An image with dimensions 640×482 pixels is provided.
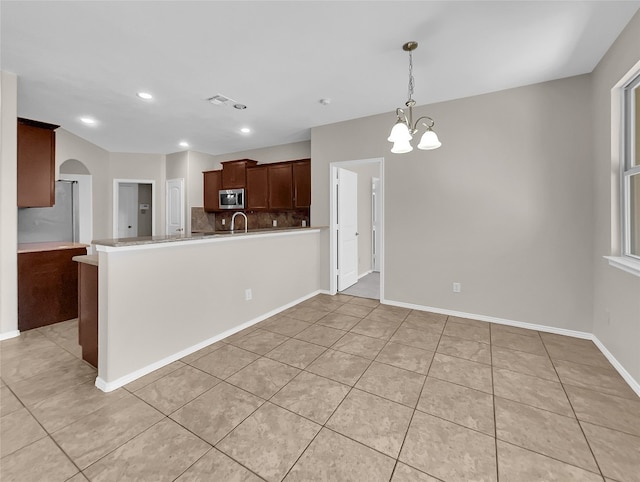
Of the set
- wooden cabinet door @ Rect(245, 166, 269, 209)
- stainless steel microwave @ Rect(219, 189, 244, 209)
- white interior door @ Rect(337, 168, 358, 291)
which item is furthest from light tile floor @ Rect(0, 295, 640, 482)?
stainless steel microwave @ Rect(219, 189, 244, 209)

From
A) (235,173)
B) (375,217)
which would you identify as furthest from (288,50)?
(375,217)

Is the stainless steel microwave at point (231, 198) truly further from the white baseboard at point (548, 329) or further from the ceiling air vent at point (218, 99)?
the white baseboard at point (548, 329)

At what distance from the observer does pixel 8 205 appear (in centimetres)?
277

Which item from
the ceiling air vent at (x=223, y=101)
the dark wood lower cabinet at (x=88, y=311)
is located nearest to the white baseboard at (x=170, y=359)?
the dark wood lower cabinet at (x=88, y=311)

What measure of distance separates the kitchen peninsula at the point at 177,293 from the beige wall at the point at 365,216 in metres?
2.37

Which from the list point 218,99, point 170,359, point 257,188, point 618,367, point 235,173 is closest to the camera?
point 618,367

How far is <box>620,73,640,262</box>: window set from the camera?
218 cm

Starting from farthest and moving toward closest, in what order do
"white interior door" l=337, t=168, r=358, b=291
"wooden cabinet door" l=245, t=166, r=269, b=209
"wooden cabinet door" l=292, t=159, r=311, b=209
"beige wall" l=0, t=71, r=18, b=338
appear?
"wooden cabinet door" l=245, t=166, r=269, b=209, "wooden cabinet door" l=292, t=159, r=311, b=209, "white interior door" l=337, t=168, r=358, b=291, "beige wall" l=0, t=71, r=18, b=338

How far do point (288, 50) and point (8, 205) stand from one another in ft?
10.3

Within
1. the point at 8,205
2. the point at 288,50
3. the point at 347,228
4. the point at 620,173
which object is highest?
the point at 288,50

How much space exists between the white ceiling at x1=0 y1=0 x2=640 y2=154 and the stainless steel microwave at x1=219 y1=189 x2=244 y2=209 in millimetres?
1974

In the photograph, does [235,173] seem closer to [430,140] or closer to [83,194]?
[83,194]

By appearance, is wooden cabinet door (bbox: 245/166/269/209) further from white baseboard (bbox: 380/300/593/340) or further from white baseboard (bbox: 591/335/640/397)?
white baseboard (bbox: 591/335/640/397)

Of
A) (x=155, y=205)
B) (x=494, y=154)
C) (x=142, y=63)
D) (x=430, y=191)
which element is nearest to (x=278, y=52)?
(x=142, y=63)
